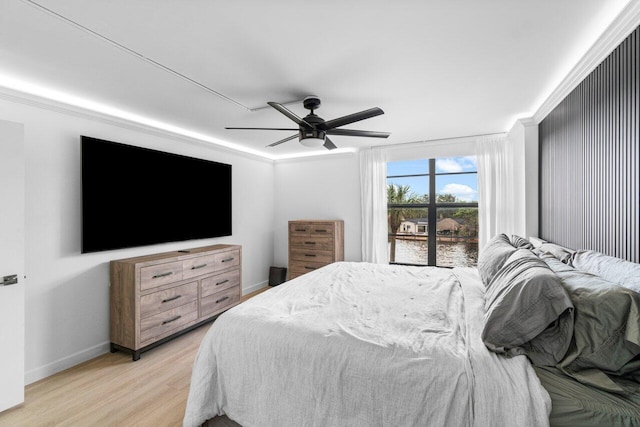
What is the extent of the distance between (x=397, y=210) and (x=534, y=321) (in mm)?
3652

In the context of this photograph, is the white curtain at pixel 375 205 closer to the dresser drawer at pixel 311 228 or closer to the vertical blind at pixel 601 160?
the dresser drawer at pixel 311 228

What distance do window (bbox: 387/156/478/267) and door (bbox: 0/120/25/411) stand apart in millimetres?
4450

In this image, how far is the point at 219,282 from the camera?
145 inches

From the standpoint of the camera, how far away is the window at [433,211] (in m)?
4.35

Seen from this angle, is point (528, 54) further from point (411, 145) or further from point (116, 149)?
point (116, 149)

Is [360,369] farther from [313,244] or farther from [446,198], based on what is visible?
[446,198]

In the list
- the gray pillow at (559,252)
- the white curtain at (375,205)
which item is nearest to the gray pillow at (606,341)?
the gray pillow at (559,252)

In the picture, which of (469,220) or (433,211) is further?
(433,211)

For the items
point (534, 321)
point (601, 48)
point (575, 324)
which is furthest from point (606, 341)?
point (601, 48)

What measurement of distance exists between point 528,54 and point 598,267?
4.97ft

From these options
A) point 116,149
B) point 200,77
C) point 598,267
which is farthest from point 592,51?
point 116,149

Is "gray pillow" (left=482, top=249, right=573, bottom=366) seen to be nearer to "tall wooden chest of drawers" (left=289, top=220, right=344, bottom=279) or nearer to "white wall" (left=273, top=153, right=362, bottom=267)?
"tall wooden chest of drawers" (left=289, top=220, right=344, bottom=279)

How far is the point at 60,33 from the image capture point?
170 centimetres

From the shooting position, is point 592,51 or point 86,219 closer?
point 592,51
